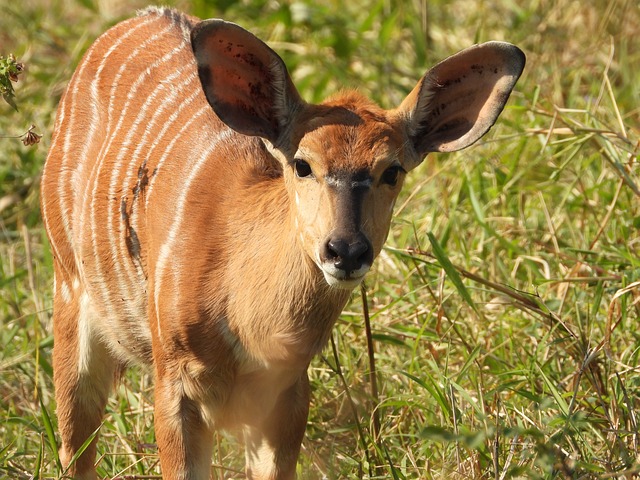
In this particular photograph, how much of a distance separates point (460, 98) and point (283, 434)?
4.13ft

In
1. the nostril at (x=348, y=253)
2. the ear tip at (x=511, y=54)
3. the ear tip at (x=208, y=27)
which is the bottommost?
the nostril at (x=348, y=253)

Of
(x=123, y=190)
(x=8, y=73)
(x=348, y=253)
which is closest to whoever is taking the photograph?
(x=348, y=253)

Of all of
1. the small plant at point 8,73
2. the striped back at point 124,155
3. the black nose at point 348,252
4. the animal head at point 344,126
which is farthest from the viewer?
the striped back at point 124,155

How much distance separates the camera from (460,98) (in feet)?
12.4

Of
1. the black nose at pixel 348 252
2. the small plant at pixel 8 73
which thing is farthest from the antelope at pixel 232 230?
the small plant at pixel 8 73

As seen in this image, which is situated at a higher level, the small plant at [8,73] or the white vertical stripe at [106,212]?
the small plant at [8,73]

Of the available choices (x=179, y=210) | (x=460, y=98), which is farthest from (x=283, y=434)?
(x=460, y=98)

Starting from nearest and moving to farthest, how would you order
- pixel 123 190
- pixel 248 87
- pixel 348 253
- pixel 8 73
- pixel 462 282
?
pixel 348 253, pixel 8 73, pixel 248 87, pixel 123 190, pixel 462 282

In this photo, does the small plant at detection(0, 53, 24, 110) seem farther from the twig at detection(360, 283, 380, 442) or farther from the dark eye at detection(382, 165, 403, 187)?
the twig at detection(360, 283, 380, 442)

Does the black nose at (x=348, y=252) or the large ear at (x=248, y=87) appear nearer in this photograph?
the black nose at (x=348, y=252)

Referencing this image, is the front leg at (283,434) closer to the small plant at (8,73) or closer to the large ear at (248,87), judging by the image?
the large ear at (248,87)

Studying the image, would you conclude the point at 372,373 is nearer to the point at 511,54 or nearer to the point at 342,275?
the point at 342,275

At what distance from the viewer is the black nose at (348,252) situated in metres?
3.19

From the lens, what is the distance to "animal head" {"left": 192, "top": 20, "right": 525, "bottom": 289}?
3.31 meters
